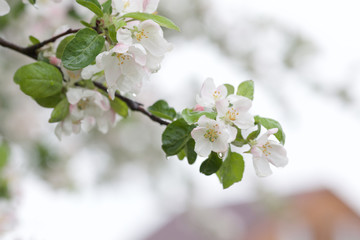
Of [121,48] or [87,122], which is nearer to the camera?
[121,48]

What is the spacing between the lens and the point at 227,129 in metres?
0.52

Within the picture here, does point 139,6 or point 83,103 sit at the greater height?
point 139,6

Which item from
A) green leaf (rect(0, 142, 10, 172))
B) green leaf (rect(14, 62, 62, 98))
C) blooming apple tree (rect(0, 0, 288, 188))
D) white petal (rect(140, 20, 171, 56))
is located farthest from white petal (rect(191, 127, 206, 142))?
green leaf (rect(0, 142, 10, 172))

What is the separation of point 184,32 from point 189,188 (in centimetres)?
102

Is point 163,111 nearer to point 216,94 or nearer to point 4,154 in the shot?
point 216,94

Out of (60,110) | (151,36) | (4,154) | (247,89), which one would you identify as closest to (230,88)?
(247,89)

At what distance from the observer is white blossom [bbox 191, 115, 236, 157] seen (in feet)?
1.67

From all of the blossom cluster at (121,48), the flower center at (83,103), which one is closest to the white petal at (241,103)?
the blossom cluster at (121,48)

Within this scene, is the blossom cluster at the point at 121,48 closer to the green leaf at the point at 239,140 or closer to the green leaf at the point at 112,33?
the green leaf at the point at 112,33

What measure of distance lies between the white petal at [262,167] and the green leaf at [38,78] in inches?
11.0

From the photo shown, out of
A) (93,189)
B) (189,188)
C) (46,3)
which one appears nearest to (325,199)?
(189,188)

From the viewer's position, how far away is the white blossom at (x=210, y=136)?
1.67 ft

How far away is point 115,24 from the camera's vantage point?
1.72 feet

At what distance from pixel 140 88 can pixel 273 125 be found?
0.17 meters
